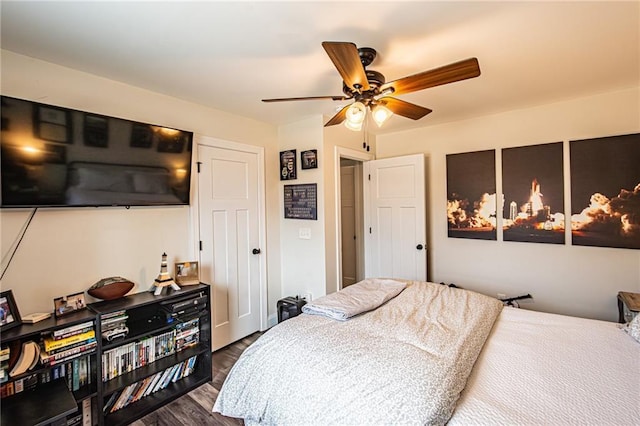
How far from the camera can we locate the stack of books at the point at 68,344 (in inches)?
67.2

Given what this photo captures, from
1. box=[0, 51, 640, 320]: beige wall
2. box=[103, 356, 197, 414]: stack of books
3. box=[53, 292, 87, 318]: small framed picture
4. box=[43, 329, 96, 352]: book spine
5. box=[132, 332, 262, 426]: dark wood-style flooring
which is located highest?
box=[0, 51, 640, 320]: beige wall

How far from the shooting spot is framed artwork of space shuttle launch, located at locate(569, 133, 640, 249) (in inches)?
102

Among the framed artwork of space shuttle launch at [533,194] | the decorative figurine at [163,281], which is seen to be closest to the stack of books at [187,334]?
the decorative figurine at [163,281]

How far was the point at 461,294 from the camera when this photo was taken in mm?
2283

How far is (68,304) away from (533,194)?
3.98 metres

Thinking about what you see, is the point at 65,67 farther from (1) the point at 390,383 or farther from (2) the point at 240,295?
(1) the point at 390,383

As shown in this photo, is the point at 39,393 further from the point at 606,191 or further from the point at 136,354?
the point at 606,191

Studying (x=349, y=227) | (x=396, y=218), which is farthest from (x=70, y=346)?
(x=349, y=227)

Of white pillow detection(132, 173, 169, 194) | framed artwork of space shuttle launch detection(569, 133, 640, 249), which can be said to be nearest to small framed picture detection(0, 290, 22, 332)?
white pillow detection(132, 173, 169, 194)

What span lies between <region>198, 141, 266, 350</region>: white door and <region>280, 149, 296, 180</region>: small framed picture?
0.92 ft

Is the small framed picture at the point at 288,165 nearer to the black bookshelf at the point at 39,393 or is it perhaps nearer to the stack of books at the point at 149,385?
the stack of books at the point at 149,385

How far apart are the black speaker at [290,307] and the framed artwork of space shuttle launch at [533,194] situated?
2300mm

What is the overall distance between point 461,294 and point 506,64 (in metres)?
1.67

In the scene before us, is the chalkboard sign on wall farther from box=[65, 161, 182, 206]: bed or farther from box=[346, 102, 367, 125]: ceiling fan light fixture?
box=[346, 102, 367, 125]: ceiling fan light fixture
